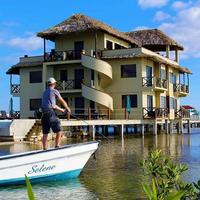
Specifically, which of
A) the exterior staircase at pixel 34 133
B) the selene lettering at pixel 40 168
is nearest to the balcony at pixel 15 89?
the exterior staircase at pixel 34 133

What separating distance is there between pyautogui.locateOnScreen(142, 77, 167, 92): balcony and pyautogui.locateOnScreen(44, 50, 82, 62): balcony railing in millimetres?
6011

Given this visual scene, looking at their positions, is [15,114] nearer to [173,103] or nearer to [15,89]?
[15,89]

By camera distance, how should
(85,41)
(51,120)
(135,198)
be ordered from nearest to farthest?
(135,198), (51,120), (85,41)

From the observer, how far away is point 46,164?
10672 millimetres

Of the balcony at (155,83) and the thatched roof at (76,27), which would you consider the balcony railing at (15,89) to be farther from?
the balcony at (155,83)

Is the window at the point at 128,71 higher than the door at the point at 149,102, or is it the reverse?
the window at the point at 128,71

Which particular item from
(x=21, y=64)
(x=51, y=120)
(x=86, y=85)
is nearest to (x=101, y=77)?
(x=86, y=85)

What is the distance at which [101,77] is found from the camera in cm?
3934

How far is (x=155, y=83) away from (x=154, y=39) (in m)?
7.72

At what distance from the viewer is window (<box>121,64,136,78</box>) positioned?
3958 centimetres

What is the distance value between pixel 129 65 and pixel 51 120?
95.7 ft

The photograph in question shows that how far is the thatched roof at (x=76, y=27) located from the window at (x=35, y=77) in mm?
3410

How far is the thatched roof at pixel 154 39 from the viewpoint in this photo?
151 feet

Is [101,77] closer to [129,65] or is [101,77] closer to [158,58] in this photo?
[129,65]
